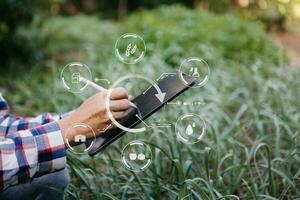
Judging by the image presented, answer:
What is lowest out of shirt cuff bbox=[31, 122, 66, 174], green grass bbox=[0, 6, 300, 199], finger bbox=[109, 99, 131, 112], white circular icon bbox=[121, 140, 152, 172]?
green grass bbox=[0, 6, 300, 199]

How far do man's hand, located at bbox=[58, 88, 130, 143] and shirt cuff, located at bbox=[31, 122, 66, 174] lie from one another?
26mm

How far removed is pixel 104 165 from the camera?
2744 mm

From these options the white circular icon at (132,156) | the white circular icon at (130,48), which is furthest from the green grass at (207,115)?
the white circular icon at (130,48)

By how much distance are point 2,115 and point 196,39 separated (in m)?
4.33

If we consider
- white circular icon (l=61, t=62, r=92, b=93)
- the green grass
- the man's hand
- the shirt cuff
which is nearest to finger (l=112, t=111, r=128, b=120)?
the man's hand

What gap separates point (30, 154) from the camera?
1.54 metres

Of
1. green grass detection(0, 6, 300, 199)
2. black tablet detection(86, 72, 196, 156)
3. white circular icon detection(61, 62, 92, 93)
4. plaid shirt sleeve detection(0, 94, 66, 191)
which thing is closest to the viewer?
plaid shirt sleeve detection(0, 94, 66, 191)

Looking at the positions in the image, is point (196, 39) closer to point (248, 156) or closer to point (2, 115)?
point (248, 156)

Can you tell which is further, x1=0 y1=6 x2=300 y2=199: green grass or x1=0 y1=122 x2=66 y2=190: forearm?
x1=0 y1=6 x2=300 y2=199: green grass

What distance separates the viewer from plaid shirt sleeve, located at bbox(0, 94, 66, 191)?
4.91 feet

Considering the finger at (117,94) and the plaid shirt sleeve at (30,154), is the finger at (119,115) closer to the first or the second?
the finger at (117,94)

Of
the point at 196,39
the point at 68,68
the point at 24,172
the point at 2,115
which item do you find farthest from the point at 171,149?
the point at 196,39

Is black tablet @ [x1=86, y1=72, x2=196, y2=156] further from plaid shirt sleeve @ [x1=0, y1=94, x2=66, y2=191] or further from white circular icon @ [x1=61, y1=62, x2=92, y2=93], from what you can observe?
white circular icon @ [x1=61, y1=62, x2=92, y2=93]

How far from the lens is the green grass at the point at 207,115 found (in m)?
2.27
